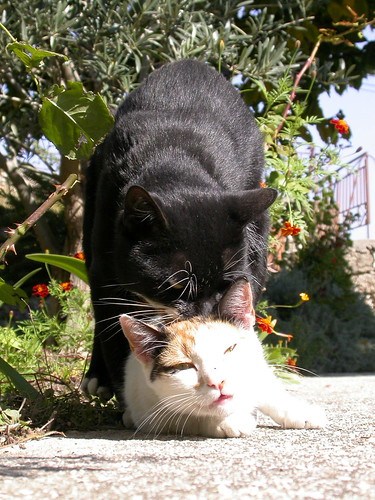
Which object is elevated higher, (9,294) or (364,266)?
(364,266)

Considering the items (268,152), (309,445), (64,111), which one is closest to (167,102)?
(64,111)

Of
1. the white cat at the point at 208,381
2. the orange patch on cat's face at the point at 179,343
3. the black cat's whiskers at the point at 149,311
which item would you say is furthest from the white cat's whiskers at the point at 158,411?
the black cat's whiskers at the point at 149,311

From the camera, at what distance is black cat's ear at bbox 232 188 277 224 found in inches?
105

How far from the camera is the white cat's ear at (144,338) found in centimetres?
249

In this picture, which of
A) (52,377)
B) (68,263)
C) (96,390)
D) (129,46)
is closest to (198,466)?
(96,390)

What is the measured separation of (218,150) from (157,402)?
1.14 meters

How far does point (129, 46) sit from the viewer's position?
480 centimetres

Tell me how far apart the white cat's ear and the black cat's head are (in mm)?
125

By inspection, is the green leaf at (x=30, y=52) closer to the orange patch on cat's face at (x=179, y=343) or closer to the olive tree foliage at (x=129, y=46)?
the orange patch on cat's face at (x=179, y=343)

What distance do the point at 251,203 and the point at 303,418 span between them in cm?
78

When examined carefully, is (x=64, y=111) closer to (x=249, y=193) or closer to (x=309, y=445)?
(x=249, y=193)

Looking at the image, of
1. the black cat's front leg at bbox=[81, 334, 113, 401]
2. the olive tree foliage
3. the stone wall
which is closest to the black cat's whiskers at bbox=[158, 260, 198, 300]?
A: the black cat's front leg at bbox=[81, 334, 113, 401]

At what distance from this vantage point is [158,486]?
150 centimetres

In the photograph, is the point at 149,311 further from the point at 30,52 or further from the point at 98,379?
the point at 30,52
